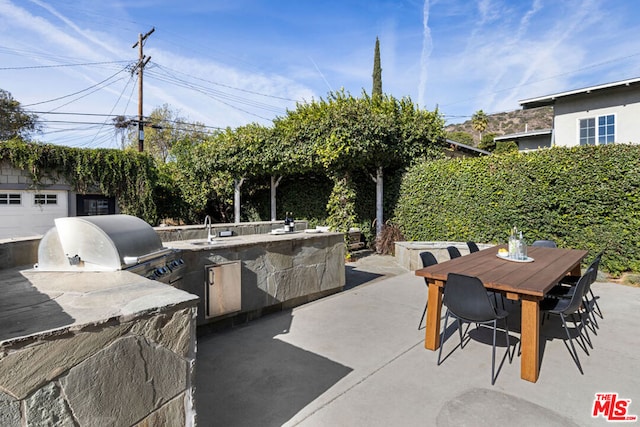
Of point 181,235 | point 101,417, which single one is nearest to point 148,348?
point 101,417

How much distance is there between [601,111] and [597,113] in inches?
4.1

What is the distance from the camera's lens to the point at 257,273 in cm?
399

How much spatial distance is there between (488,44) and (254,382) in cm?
1352

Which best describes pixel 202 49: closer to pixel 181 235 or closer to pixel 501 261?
pixel 181 235

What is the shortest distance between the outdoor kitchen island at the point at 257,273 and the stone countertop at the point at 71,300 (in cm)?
122

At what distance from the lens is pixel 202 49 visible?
561 inches

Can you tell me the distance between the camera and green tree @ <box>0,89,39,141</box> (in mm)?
15557

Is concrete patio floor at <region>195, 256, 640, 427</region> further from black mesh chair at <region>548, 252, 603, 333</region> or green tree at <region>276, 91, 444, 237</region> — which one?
green tree at <region>276, 91, 444, 237</region>

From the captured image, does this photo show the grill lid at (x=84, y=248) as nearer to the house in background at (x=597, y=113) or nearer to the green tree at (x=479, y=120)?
the house in background at (x=597, y=113)

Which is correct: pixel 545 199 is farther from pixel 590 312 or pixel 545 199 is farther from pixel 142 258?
pixel 142 258

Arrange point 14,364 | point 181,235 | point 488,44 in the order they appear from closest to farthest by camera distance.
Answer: point 14,364 < point 181,235 < point 488,44

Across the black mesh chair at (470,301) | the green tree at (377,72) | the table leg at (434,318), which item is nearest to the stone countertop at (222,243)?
the table leg at (434,318)

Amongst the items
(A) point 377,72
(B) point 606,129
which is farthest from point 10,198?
(A) point 377,72

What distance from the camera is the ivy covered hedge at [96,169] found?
939 centimetres
